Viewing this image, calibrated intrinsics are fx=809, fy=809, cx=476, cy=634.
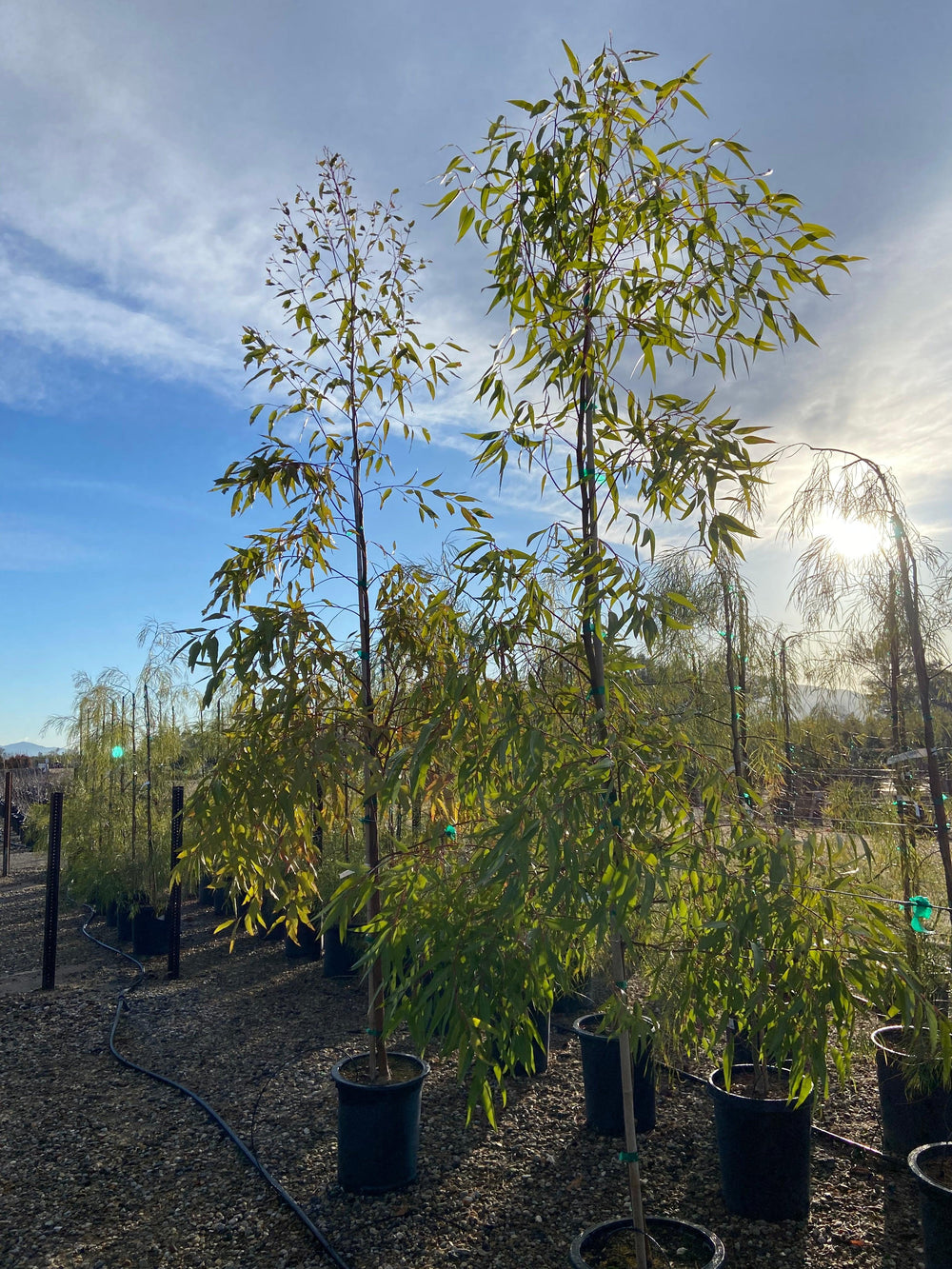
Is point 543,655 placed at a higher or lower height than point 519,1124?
higher

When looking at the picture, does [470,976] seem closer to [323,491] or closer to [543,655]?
[543,655]

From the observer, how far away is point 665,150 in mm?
1902

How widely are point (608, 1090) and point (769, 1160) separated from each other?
795mm

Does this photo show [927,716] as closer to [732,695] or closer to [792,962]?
[732,695]

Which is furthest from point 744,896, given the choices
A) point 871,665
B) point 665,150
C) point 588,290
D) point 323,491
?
point 871,665

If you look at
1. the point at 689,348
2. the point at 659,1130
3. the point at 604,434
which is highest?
the point at 689,348

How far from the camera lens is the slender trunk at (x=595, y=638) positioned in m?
1.94

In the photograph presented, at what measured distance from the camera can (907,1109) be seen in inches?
120

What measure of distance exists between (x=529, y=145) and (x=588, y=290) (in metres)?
0.36

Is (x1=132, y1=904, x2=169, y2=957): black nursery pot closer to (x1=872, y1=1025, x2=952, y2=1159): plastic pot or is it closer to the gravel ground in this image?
the gravel ground

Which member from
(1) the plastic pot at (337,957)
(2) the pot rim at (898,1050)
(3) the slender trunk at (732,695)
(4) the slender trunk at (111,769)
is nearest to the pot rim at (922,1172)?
(2) the pot rim at (898,1050)

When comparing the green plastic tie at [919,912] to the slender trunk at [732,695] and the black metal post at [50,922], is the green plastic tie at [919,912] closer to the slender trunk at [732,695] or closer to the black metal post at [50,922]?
the slender trunk at [732,695]

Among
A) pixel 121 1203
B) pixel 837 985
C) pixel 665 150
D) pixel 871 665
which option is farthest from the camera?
pixel 871 665

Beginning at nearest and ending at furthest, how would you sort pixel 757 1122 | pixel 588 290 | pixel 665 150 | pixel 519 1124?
pixel 665 150 → pixel 588 290 → pixel 757 1122 → pixel 519 1124
